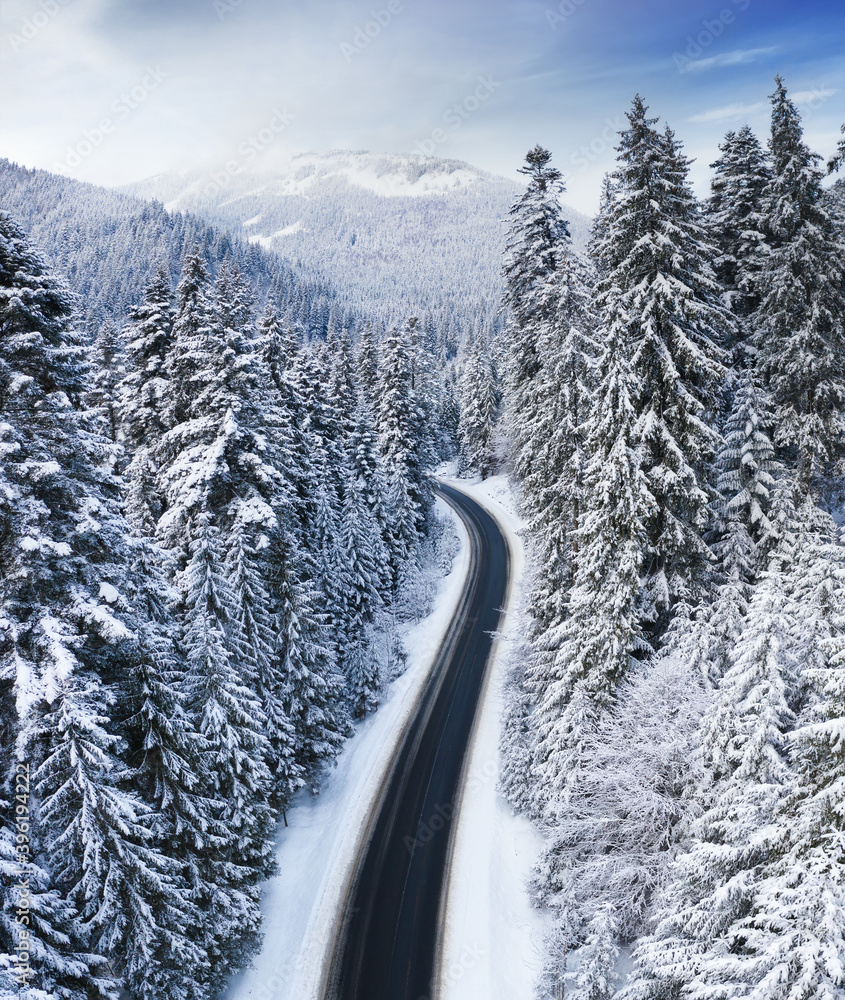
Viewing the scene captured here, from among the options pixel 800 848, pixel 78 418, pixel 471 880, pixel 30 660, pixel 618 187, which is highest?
pixel 618 187

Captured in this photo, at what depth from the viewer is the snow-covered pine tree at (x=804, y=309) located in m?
17.4

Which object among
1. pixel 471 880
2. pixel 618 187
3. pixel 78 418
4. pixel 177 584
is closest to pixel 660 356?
pixel 618 187

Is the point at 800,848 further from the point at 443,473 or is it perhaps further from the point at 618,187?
the point at 443,473

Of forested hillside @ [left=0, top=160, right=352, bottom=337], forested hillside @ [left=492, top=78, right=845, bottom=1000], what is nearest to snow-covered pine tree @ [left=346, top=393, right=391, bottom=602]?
forested hillside @ [left=492, top=78, right=845, bottom=1000]

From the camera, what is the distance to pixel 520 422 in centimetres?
2783

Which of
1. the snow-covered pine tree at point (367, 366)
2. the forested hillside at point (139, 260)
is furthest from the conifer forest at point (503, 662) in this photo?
the forested hillside at point (139, 260)

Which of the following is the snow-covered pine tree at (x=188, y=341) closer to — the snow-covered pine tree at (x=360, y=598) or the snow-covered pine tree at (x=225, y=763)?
the snow-covered pine tree at (x=225, y=763)

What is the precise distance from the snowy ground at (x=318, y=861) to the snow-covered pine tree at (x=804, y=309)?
22114mm

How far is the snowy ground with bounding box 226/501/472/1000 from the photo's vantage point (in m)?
16.2

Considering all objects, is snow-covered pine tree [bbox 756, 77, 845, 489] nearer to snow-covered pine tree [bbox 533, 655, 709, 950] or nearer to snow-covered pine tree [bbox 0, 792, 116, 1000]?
snow-covered pine tree [bbox 533, 655, 709, 950]

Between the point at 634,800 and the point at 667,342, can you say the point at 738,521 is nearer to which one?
the point at 667,342

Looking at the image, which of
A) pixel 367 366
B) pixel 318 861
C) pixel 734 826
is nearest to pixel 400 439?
pixel 367 366

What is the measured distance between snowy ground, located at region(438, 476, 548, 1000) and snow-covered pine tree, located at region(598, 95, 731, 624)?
36.7 feet

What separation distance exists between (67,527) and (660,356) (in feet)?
55.2
